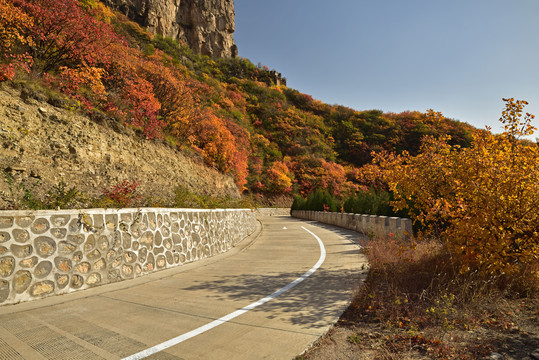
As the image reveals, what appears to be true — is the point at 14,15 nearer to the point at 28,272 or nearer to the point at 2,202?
the point at 2,202

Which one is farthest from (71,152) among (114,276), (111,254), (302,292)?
(302,292)

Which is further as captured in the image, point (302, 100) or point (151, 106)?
point (302, 100)

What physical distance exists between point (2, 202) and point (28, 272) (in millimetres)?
2901

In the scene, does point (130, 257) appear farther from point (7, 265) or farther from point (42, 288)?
point (7, 265)

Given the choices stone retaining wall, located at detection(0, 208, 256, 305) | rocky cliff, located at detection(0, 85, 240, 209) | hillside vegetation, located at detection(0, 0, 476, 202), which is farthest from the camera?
hillside vegetation, located at detection(0, 0, 476, 202)

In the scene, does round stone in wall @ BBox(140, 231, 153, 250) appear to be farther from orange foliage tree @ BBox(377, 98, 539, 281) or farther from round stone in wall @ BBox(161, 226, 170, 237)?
orange foliage tree @ BBox(377, 98, 539, 281)

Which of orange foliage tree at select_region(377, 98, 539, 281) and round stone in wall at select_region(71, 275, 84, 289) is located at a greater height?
orange foliage tree at select_region(377, 98, 539, 281)

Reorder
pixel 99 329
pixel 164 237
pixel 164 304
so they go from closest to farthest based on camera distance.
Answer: pixel 99 329, pixel 164 304, pixel 164 237

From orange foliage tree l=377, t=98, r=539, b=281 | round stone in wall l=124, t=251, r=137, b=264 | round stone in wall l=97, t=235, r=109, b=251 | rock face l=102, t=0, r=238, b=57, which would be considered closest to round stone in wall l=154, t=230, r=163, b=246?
round stone in wall l=124, t=251, r=137, b=264

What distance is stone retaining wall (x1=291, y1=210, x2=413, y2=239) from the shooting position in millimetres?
10608

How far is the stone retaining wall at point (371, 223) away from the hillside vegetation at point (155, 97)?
95.7 inches

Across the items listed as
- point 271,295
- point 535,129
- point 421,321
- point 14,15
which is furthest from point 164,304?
point 14,15

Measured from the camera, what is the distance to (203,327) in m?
3.55

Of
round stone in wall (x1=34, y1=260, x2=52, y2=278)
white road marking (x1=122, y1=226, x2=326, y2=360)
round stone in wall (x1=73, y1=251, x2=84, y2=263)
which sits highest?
round stone in wall (x1=73, y1=251, x2=84, y2=263)
